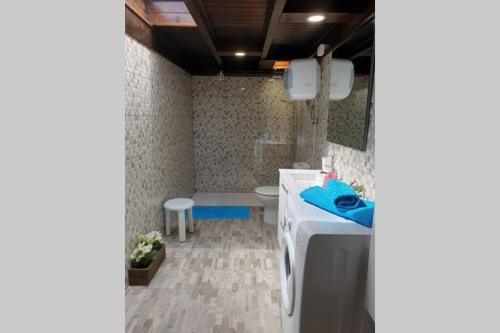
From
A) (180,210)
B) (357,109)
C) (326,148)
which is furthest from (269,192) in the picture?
(357,109)

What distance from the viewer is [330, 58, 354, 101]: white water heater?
2.52 m

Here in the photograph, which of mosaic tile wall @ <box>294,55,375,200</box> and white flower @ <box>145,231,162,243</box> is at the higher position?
mosaic tile wall @ <box>294,55,375,200</box>

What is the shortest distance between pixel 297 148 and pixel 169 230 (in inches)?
100

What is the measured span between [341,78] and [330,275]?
5.88 feet

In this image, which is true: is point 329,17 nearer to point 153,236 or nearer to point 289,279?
point 289,279

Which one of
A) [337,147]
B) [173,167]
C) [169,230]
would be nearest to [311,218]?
[337,147]

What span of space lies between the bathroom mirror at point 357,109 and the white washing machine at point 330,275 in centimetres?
86

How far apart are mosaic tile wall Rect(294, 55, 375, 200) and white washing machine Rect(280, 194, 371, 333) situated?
713 millimetres

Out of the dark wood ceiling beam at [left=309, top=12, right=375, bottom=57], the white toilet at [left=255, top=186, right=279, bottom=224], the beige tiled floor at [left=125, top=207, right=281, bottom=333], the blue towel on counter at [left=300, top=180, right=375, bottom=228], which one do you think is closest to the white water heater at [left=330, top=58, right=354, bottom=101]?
the dark wood ceiling beam at [left=309, top=12, right=375, bottom=57]

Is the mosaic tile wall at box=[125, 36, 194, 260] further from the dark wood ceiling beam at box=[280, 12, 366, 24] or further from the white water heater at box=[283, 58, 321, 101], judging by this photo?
the white water heater at box=[283, 58, 321, 101]

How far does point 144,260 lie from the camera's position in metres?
2.77

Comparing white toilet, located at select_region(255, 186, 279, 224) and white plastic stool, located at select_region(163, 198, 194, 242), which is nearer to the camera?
white plastic stool, located at select_region(163, 198, 194, 242)

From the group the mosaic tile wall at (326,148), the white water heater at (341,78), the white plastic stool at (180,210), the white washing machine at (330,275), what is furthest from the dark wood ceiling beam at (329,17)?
the white plastic stool at (180,210)

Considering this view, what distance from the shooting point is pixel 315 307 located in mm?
1533
